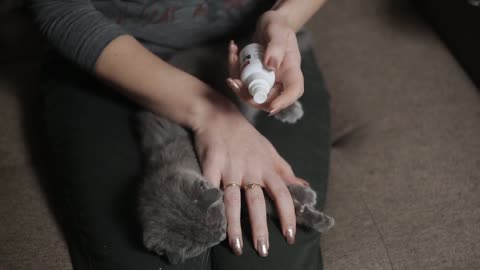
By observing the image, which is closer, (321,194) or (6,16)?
(321,194)

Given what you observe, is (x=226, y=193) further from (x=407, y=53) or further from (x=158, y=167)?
(x=407, y=53)

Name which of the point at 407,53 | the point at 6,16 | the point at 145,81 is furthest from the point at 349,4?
the point at 6,16

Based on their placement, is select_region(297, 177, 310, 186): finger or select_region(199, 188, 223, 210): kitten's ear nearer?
select_region(199, 188, 223, 210): kitten's ear

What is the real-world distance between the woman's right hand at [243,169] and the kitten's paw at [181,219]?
4cm

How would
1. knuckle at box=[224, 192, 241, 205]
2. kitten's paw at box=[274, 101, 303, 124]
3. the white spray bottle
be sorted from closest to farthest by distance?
the white spray bottle → knuckle at box=[224, 192, 241, 205] → kitten's paw at box=[274, 101, 303, 124]

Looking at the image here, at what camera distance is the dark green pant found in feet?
2.43

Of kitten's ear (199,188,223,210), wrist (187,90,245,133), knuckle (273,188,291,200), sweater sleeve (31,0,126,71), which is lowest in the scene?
knuckle (273,188,291,200)

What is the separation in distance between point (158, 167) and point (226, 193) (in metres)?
0.12

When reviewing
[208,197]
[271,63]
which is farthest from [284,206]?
[271,63]

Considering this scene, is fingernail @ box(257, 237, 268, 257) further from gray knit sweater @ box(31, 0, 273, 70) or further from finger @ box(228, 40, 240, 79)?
gray knit sweater @ box(31, 0, 273, 70)

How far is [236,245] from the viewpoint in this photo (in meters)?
0.73

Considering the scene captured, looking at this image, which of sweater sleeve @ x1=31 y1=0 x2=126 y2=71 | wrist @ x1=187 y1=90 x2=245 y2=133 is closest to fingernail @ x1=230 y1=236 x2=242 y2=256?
wrist @ x1=187 y1=90 x2=245 y2=133

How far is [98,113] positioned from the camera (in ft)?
2.96

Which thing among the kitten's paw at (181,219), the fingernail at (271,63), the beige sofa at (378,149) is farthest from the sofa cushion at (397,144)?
the fingernail at (271,63)
